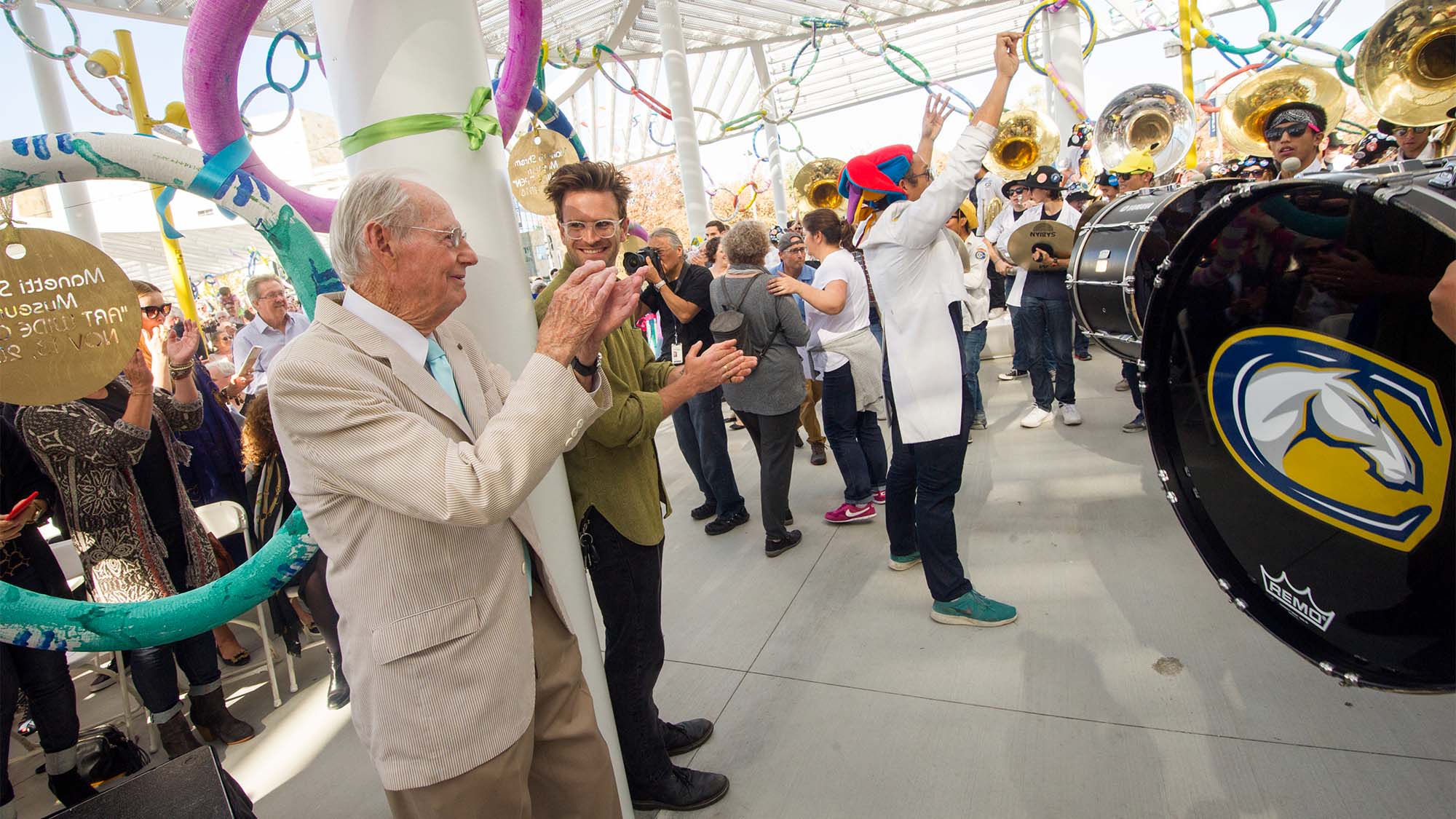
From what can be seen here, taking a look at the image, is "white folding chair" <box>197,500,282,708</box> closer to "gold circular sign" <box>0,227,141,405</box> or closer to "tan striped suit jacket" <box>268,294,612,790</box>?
"gold circular sign" <box>0,227,141,405</box>

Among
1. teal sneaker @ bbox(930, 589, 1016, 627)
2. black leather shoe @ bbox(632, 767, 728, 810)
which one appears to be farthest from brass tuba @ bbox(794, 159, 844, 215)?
black leather shoe @ bbox(632, 767, 728, 810)

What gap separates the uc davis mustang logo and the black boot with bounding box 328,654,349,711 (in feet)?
11.2

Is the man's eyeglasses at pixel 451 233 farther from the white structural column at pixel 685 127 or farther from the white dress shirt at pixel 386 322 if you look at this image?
the white structural column at pixel 685 127

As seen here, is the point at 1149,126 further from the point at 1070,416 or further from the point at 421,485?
the point at 421,485

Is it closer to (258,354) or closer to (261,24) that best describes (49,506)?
(258,354)

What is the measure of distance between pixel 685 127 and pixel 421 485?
9676 mm

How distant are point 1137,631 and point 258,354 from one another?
5262mm

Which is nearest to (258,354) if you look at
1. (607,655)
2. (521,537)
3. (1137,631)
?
(607,655)

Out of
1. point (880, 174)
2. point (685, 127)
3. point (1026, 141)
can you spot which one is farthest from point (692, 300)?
point (685, 127)

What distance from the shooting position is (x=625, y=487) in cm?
212

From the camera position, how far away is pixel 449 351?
1528 mm

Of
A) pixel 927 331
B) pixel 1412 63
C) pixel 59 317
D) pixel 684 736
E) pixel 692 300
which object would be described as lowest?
pixel 684 736

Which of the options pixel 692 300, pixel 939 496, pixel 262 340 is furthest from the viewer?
pixel 262 340

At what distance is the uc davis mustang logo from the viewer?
133cm
